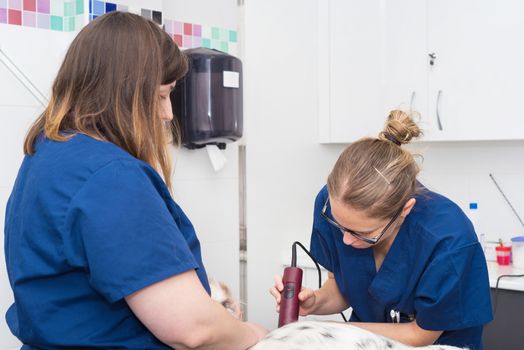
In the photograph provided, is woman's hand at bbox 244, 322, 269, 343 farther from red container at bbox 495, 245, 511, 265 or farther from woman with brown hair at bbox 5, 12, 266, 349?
red container at bbox 495, 245, 511, 265

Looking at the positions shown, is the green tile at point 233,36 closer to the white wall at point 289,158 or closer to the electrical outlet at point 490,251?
the white wall at point 289,158

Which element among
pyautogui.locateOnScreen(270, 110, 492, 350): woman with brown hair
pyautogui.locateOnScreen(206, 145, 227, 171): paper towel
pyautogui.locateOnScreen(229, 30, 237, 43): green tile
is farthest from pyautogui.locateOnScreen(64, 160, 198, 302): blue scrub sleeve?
pyautogui.locateOnScreen(229, 30, 237, 43): green tile

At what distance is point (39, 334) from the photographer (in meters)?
0.97

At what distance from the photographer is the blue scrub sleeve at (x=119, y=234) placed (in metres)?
0.90

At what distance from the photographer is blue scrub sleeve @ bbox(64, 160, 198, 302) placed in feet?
2.95

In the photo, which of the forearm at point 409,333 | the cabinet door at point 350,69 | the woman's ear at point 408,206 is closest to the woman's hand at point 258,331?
the forearm at point 409,333

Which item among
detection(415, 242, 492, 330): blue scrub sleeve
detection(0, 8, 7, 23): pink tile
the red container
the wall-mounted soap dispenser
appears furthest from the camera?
the red container

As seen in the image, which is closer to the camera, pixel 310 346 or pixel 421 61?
pixel 310 346

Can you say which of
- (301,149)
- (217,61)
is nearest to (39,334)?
(217,61)

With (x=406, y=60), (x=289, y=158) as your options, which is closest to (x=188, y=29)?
(x=289, y=158)

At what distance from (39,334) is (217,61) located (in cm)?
119

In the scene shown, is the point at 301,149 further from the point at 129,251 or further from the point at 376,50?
the point at 129,251

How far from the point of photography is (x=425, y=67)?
2473 mm

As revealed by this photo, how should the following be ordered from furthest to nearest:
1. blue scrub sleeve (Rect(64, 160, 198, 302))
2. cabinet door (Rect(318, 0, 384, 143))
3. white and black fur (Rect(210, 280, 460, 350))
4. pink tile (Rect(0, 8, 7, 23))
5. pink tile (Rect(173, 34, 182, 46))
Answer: cabinet door (Rect(318, 0, 384, 143))
pink tile (Rect(173, 34, 182, 46))
pink tile (Rect(0, 8, 7, 23))
blue scrub sleeve (Rect(64, 160, 198, 302))
white and black fur (Rect(210, 280, 460, 350))
